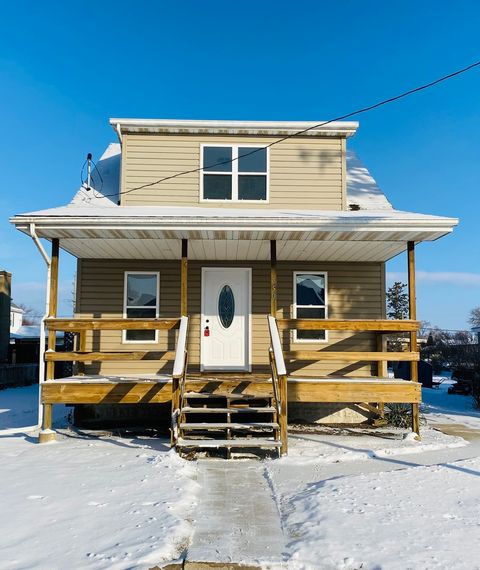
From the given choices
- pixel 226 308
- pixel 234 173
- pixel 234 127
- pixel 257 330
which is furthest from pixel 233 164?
pixel 257 330

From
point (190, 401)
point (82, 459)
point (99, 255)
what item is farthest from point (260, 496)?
point (99, 255)

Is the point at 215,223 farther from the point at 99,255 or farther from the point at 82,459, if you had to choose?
the point at 82,459

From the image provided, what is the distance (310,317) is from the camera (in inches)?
388

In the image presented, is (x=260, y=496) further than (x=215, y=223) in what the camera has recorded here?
No

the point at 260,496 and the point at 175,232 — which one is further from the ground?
the point at 175,232

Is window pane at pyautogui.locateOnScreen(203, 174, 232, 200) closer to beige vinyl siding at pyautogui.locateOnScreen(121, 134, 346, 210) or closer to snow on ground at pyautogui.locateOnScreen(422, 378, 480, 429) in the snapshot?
beige vinyl siding at pyautogui.locateOnScreen(121, 134, 346, 210)

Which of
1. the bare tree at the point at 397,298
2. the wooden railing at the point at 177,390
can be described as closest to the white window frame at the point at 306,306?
the wooden railing at the point at 177,390

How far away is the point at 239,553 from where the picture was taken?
352 cm

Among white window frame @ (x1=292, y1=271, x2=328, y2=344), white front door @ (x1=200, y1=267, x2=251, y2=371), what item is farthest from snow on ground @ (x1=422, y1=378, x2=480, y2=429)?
white front door @ (x1=200, y1=267, x2=251, y2=371)

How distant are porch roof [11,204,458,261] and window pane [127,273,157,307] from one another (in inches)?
46.2

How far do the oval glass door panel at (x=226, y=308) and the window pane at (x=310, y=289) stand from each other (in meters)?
1.36

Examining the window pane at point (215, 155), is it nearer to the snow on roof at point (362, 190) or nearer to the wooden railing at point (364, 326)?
the snow on roof at point (362, 190)

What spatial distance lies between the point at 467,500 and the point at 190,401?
176 inches

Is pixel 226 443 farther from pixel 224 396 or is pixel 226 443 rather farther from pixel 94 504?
pixel 94 504
